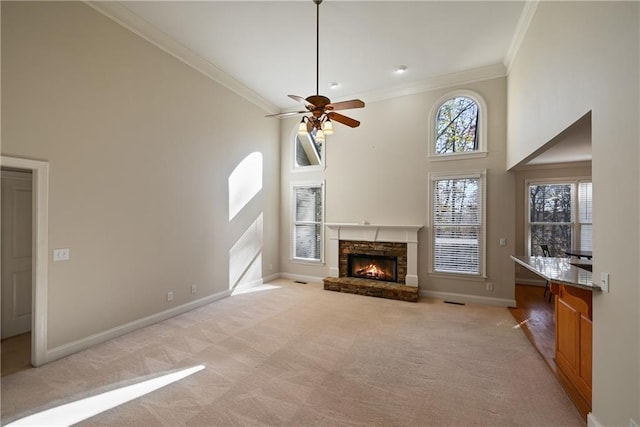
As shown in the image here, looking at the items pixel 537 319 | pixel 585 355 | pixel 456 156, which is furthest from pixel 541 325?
pixel 456 156

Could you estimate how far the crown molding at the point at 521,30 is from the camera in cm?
322

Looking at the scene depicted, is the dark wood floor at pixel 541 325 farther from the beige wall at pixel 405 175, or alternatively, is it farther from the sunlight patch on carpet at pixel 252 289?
the sunlight patch on carpet at pixel 252 289

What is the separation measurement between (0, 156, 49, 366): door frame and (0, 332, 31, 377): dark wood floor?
147 mm

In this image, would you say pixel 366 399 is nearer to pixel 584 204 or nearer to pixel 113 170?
pixel 113 170

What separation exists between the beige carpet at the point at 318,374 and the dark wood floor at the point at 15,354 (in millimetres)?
215

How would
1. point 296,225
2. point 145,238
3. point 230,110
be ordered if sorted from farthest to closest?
point 296,225 → point 230,110 → point 145,238

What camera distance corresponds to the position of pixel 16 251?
3.53 meters

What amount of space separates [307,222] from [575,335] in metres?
4.84

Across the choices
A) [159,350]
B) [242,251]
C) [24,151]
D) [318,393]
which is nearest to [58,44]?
[24,151]

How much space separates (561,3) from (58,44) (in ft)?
16.3

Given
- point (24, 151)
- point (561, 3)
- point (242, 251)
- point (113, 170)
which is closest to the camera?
point (561, 3)

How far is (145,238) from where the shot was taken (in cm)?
376

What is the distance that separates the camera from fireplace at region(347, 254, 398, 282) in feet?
18.3

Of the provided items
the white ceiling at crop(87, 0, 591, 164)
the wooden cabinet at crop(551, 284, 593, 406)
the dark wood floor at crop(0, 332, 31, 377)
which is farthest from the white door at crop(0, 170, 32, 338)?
the wooden cabinet at crop(551, 284, 593, 406)
